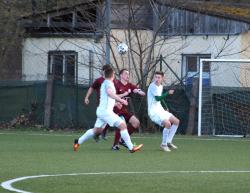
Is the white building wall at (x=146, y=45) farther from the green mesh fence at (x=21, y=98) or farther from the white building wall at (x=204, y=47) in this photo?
the green mesh fence at (x=21, y=98)

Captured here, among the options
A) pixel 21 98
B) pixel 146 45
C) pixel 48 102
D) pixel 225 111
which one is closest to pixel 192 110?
pixel 225 111

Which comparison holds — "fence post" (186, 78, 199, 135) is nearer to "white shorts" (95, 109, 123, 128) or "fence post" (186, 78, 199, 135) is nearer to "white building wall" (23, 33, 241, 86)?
"white building wall" (23, 33, 241, 86)

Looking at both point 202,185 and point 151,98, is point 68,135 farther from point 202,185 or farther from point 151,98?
point 202,185

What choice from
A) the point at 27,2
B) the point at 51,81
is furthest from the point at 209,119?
the point at 27,2

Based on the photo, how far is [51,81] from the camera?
15297 millimetres

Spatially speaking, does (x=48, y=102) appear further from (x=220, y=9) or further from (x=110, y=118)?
(x=220, y=9)

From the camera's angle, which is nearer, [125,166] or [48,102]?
[125,166]

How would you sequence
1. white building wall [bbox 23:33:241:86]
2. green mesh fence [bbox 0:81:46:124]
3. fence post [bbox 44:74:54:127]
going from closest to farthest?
1. fence post [bbox 44:74:54:127]
2. green mesh fence [bbox 0:81:46:124]
3. white building wall [bbox 23:33:241:86]

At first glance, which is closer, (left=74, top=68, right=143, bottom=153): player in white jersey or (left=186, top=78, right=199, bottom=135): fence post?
(left=74, top=68, right=143, bottom=153): player in white jersey

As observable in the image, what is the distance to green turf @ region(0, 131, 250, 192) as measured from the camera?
5176 millimetres

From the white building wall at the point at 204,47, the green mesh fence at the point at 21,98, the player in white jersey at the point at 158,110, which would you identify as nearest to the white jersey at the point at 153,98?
the player in white jersey at the point at 158,110

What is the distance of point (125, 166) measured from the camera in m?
6.96

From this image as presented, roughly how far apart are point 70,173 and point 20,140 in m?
5.93

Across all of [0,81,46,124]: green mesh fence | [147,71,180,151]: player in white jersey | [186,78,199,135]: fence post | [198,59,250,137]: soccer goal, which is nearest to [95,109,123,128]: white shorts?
[147,71,180,151]: player in white jersey
